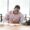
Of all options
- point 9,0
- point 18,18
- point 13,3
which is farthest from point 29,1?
point 18,18

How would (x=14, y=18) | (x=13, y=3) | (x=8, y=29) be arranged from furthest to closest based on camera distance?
1. (x=13, y=3)
2. (x=14, y=18)
3. (x=8, y=29)

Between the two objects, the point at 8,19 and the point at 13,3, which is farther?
the point at 13,3

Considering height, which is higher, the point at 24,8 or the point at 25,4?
the point at 25,4

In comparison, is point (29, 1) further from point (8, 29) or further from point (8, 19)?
point (8, 29)

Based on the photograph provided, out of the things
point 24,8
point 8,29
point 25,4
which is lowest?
point 8,29

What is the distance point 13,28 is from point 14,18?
1.05 feet

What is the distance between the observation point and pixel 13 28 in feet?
2.25

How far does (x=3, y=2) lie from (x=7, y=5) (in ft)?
0.46

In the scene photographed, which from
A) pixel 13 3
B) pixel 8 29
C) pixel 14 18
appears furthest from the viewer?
pixel 13 3

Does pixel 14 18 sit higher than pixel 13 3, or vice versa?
pixel 13 3

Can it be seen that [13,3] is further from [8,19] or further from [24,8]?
[8,19]

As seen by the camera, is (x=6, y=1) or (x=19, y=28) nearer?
(x=19, y=28)

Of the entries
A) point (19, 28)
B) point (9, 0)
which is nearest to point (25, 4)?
point (9, 0)

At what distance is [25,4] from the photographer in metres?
1.75
